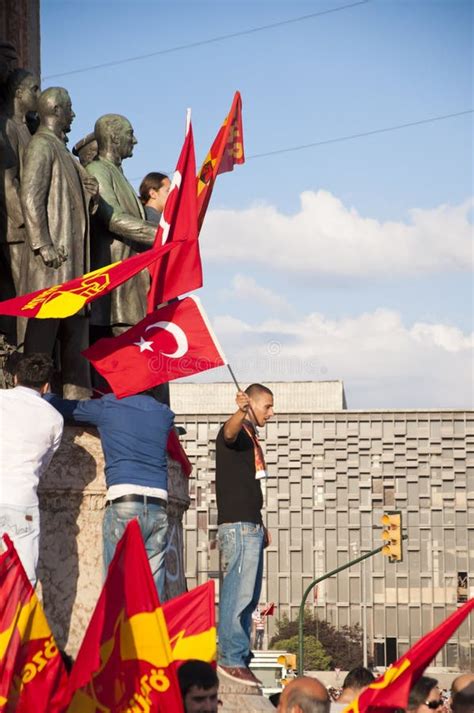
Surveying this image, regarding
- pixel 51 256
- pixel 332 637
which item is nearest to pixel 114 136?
pixel 51 256

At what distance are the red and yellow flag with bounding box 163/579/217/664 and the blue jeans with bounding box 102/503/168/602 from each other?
1674 millimetres

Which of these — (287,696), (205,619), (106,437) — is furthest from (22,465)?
(287,696)

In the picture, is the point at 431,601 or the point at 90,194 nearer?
the point at 90,194

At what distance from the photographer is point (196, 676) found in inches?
233

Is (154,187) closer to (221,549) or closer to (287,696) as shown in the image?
(221,549)

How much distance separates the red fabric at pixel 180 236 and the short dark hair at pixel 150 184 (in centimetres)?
94

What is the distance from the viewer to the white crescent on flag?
9.24 meters

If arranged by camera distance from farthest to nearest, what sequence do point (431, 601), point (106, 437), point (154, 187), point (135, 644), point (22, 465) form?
point (431, 601)
point (154, 187)
point (106, 437)
point (22, 465)
point (135, 644)

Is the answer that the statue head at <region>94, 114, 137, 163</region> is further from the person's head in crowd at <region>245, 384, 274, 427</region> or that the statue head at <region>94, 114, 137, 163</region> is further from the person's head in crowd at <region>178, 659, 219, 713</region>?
the person's head in crowd at <region>178, 659, 219, 713</region>

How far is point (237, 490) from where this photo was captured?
361 inches

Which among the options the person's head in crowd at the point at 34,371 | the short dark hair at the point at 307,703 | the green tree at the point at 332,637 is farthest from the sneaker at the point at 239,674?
the green tree at the point at 332,637

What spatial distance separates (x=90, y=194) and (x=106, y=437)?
93.4 inches

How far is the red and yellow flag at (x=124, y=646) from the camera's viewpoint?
6.09m

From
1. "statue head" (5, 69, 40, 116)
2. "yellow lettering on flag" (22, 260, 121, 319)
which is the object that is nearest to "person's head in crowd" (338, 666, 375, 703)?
"yellow lettering on flag" (22, 260, 121, 319)
